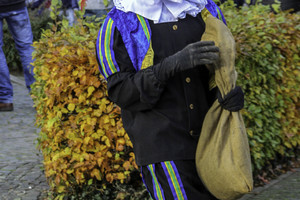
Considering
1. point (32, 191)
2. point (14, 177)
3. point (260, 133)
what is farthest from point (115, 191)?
point (260, 133)

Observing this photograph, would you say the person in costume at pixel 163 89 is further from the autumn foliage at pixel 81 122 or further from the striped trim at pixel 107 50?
the autumn foliage at pixel 81 122

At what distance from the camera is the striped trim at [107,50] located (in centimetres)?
229

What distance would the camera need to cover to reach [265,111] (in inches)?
185

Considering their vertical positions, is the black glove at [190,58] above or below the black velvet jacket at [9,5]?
above

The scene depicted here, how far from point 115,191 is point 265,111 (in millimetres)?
1655

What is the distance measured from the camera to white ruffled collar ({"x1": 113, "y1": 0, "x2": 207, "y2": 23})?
224 cm

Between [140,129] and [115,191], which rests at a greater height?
[140,129]

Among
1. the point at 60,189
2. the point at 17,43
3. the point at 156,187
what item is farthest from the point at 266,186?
the point at 17,43

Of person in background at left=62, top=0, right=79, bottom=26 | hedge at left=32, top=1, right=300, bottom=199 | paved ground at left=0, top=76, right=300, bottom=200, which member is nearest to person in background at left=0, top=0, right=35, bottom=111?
paved ground at left=0, top=76, right=300, bottom=200

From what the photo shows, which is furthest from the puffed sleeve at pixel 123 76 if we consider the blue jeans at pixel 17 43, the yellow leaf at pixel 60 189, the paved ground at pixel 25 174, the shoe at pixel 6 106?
the shoe at pixel 6 106

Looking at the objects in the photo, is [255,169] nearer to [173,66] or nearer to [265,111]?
[265,111]

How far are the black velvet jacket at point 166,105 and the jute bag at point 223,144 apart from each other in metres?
0.08

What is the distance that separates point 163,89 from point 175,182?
0.42m

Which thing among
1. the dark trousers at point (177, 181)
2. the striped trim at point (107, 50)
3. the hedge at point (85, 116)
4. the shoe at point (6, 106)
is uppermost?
the striped trim at point (107, 50)
